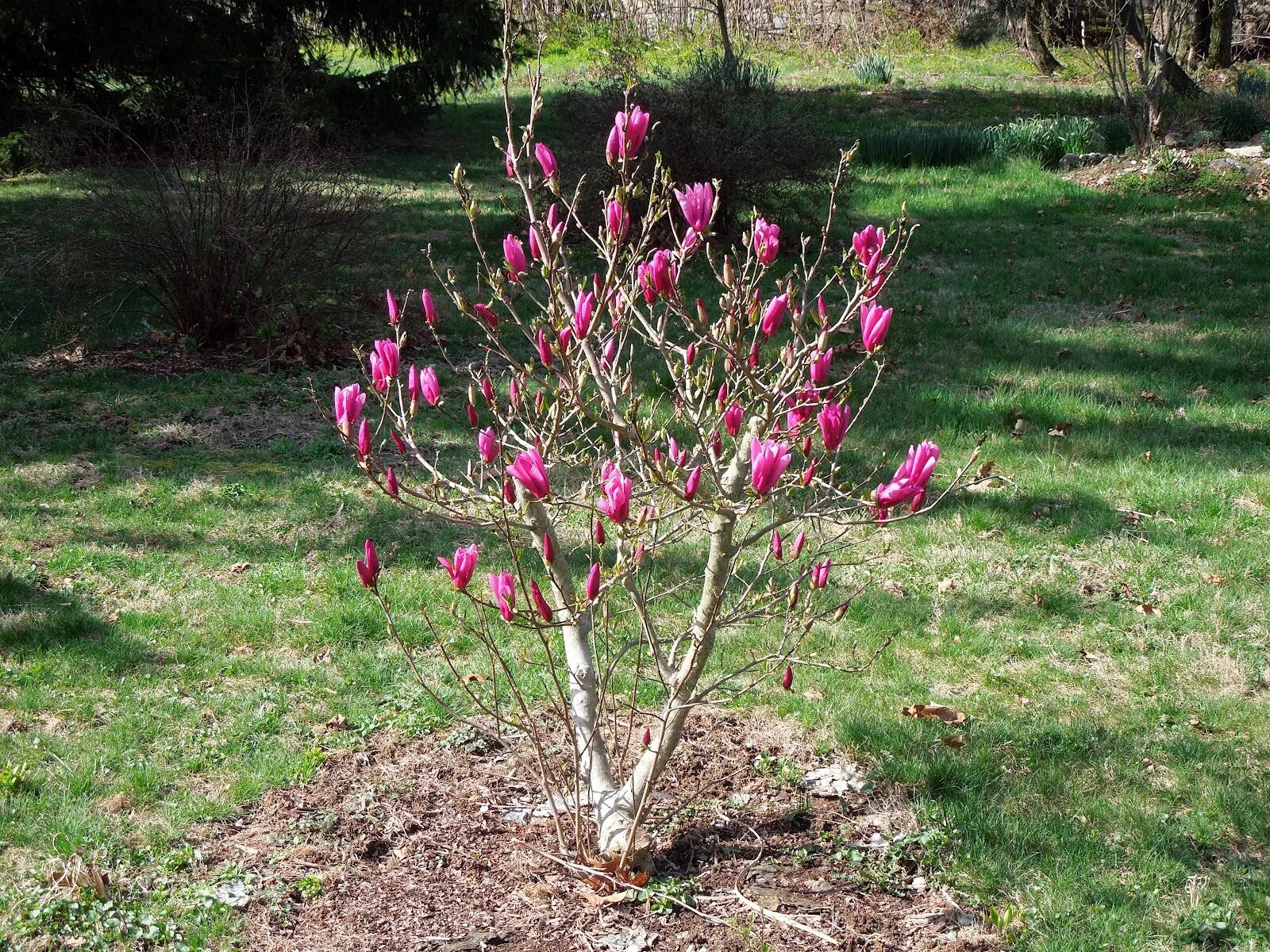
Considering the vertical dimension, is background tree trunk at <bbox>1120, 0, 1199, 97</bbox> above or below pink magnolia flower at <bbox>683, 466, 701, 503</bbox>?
above

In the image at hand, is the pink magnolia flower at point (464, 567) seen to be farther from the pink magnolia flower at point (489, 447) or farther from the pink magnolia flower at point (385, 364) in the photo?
the pink magnolia flower at point (385, 364)

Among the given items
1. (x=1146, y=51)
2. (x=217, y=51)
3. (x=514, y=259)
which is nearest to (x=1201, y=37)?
(x=1146, y=51)

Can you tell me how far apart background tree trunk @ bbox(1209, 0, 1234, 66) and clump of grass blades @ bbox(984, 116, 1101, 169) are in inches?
268

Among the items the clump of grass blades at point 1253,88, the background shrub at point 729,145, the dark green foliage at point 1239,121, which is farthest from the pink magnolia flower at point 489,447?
the clump of grass blades at point 1253,88

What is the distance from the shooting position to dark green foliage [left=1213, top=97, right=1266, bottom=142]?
43.1ft

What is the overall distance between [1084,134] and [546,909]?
13.1 metres

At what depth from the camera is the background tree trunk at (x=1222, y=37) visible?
18172 mm

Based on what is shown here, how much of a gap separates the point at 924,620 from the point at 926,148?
10193 millimetres

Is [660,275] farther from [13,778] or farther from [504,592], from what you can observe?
[13,778]

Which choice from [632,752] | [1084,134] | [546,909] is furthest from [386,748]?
[1084,134]

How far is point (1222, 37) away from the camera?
18.3 meters

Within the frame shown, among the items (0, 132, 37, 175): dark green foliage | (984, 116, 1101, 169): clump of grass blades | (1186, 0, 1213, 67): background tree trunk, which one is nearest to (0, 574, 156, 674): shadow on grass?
(0, 132, 37, 175): dark green foliage

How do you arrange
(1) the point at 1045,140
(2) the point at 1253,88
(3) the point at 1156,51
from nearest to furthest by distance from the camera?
(3) the point at 1156,51
(1) the point at 1045,140
(2) the point at 1253,88

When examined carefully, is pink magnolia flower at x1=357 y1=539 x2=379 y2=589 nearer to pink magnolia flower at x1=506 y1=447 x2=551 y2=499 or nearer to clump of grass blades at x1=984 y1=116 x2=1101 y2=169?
pink magnolia flower at x1=506 y1=447 x2=551 y2=499
